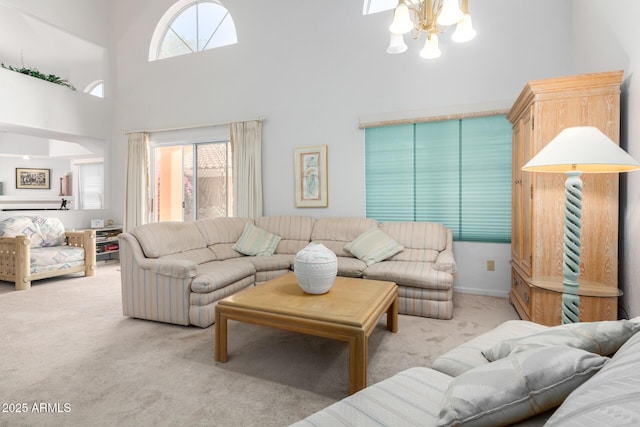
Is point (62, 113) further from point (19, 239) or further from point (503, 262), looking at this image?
point (503, 262)

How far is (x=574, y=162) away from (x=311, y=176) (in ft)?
10.4

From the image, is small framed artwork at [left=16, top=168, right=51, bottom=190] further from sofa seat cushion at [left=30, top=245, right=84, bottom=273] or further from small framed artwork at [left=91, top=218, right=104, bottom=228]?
sofa seat cushion at [left=30, top=245, right=84, bottom=273]

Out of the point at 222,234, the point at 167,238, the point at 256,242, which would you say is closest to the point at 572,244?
the point at 256,242

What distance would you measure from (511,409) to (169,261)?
278 centimetres

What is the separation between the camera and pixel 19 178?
28.6 ft

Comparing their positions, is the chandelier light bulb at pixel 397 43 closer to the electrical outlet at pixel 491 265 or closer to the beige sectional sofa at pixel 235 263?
the beige sectional sofa at pixel 235 263

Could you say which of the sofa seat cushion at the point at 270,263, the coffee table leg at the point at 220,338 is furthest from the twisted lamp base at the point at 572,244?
the sofa seat cushion at the point at 270,263

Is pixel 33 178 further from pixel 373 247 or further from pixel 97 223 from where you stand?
pixel 373 247

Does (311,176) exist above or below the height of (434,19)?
below

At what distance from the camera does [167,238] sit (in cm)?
339

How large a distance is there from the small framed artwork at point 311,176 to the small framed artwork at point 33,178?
825 centimetres

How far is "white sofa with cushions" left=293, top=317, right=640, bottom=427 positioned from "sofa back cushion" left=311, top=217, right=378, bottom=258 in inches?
107

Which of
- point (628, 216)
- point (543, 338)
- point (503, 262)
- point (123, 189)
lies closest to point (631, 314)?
point (628, 216)

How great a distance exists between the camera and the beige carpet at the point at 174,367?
1685 mm
